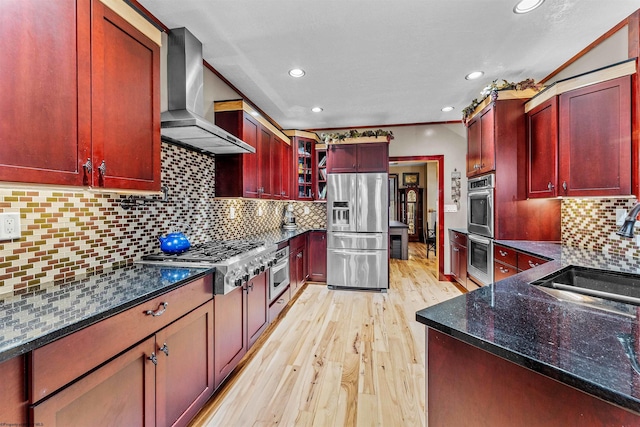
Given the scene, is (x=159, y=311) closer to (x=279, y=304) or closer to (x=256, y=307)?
(x=256, y=307)

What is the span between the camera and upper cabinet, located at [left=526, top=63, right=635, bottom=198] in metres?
1.88

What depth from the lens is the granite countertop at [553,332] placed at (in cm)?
58

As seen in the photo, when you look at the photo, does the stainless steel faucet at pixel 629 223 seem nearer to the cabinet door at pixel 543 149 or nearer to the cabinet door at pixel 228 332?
the cabinet door at pixel 543 149

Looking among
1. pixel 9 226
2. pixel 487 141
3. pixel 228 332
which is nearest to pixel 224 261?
pixel 228 332

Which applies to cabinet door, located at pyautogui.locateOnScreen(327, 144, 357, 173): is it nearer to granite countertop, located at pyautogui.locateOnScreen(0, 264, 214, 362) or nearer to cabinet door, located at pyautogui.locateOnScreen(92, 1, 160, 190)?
cabinet door, located at pyautogui.locateOnScreen(92, 1, 160, 190)

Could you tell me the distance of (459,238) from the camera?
12.5 feet

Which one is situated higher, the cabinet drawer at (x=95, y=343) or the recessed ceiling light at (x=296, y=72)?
the recessed ceiling light at (x=296, y=72)

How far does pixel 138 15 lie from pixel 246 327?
2.16 meters

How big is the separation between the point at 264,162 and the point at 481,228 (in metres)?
2.63

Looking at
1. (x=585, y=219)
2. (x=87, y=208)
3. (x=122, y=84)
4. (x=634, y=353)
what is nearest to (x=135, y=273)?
(x=87, y=208)

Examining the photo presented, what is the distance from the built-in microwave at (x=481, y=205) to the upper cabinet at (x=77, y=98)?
3.04 m

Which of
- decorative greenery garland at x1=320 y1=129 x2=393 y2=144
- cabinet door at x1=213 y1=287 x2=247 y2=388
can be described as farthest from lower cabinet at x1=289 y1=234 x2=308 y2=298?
decorative greenery garland at x1=320 y1=129 x2=393 y2=144

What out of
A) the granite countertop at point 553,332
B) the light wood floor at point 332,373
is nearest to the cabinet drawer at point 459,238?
the light wood floor at point 332,373

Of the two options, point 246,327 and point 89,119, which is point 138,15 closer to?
point 89,119
